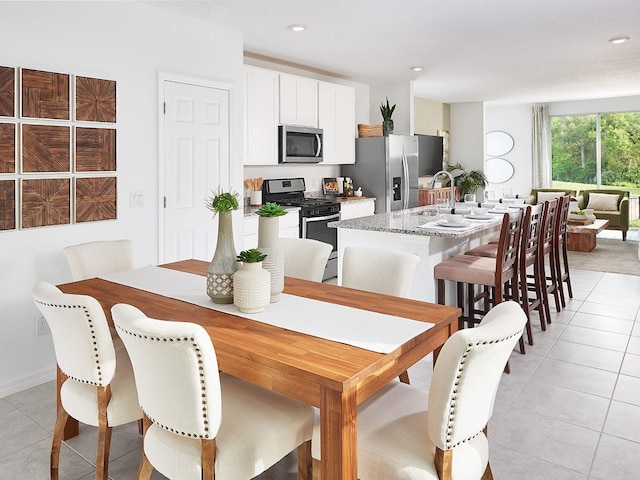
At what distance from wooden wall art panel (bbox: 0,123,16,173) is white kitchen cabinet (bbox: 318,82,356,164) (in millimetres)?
3550

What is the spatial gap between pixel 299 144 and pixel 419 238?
245 cm

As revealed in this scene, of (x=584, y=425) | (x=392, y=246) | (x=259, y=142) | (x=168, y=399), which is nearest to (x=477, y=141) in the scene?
(x=259, y=142)

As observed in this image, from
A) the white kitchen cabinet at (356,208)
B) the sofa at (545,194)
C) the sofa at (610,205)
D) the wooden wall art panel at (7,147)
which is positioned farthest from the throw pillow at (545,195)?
the wooden wall art panel at (7,147)

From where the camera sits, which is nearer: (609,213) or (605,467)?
(605,467)

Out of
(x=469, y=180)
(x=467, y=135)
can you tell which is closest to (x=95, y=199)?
(x=469, y=180)

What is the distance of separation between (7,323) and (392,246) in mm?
2576

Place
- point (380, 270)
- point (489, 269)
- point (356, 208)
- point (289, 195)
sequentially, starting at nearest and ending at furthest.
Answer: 1. point (380, 270)
2. point (489, 269)
3. point (289, 195)
4. point (356, 208)

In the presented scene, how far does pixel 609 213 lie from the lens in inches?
344

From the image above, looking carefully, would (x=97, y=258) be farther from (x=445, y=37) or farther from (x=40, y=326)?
(x=445, y=37)

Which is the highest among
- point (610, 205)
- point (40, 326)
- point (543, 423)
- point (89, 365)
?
point (610, 205)

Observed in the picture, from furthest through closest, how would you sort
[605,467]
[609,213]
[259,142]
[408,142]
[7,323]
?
[609,213], [408,142], [259,142], [7,323], [605,467]

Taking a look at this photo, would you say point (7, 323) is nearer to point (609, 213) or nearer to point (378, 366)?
point (378, 366)

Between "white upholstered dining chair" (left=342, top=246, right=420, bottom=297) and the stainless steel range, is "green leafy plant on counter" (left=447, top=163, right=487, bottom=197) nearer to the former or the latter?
the stainless steel range

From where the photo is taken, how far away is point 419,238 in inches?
141
